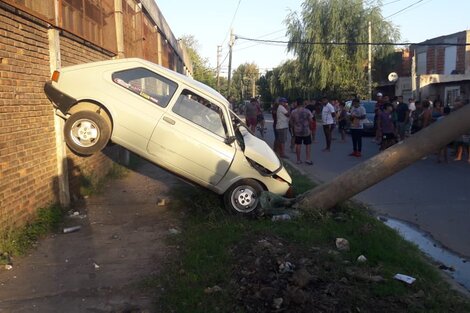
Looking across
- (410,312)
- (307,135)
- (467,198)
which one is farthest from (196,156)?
(307,135)

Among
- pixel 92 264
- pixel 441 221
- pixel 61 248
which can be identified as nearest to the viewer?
pixel 92 264

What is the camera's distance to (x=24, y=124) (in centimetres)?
629

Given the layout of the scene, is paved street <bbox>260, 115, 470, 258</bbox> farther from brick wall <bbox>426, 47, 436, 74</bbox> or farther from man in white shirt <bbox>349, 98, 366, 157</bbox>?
brick wall <bbox>426, 47, 436, 74</bbox>

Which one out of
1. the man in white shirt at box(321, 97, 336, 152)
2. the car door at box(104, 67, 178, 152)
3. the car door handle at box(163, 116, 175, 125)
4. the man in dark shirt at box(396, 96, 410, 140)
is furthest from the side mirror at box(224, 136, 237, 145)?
the man in dark shirt at box(396, 96, 410, 140)

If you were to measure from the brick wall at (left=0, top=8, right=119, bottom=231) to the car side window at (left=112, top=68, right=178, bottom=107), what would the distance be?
1.07m

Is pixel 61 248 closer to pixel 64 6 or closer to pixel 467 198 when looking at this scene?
pixel 64 6

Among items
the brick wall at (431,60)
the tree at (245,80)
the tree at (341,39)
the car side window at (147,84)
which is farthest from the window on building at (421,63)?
the tree at (245,80)

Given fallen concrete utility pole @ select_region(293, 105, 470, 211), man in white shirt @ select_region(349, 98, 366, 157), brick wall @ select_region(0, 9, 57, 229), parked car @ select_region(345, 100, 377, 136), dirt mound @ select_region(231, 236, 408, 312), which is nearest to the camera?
dirt mound @ select_region(231, 236, 408, 312)

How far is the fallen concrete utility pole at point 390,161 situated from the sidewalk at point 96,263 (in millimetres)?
2183

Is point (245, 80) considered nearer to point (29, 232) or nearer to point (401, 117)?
point (401, 117)

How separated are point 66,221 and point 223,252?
283 cm

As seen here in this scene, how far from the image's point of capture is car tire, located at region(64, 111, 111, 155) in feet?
22.5

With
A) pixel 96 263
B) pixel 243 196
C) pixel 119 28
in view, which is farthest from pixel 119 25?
pixel 96 263

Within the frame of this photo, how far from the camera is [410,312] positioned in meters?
4.13
